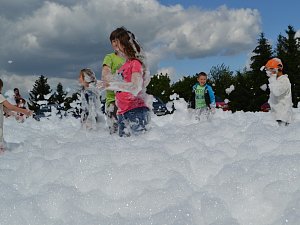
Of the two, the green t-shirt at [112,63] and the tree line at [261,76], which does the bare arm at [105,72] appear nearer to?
the green t-shirt at [112,63]

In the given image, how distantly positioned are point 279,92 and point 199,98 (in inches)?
142

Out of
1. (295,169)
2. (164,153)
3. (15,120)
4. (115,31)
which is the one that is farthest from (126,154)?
(15,120)

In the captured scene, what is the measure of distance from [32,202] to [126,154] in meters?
1.12

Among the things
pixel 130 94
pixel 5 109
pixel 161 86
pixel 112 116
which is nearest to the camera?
pixel 130 94

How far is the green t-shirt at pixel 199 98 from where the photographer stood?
1122 cm

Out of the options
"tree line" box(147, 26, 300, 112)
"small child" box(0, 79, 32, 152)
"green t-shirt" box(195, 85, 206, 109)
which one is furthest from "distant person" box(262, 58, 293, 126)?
"tree line" box(147, 26, 300, 112)

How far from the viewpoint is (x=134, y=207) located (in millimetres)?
3027

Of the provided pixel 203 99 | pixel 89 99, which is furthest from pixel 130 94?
pixel 203 99

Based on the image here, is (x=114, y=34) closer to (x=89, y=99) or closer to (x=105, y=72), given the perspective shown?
(x=105, y=72)

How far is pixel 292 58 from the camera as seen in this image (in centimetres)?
4450

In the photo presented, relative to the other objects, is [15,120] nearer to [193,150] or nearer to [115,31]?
[115,31]

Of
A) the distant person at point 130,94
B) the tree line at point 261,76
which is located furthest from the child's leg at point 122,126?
the tree line at point 261,76

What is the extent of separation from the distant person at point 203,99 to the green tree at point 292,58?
25564 millimetres

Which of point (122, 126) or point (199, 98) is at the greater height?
→ point (199, 98)
